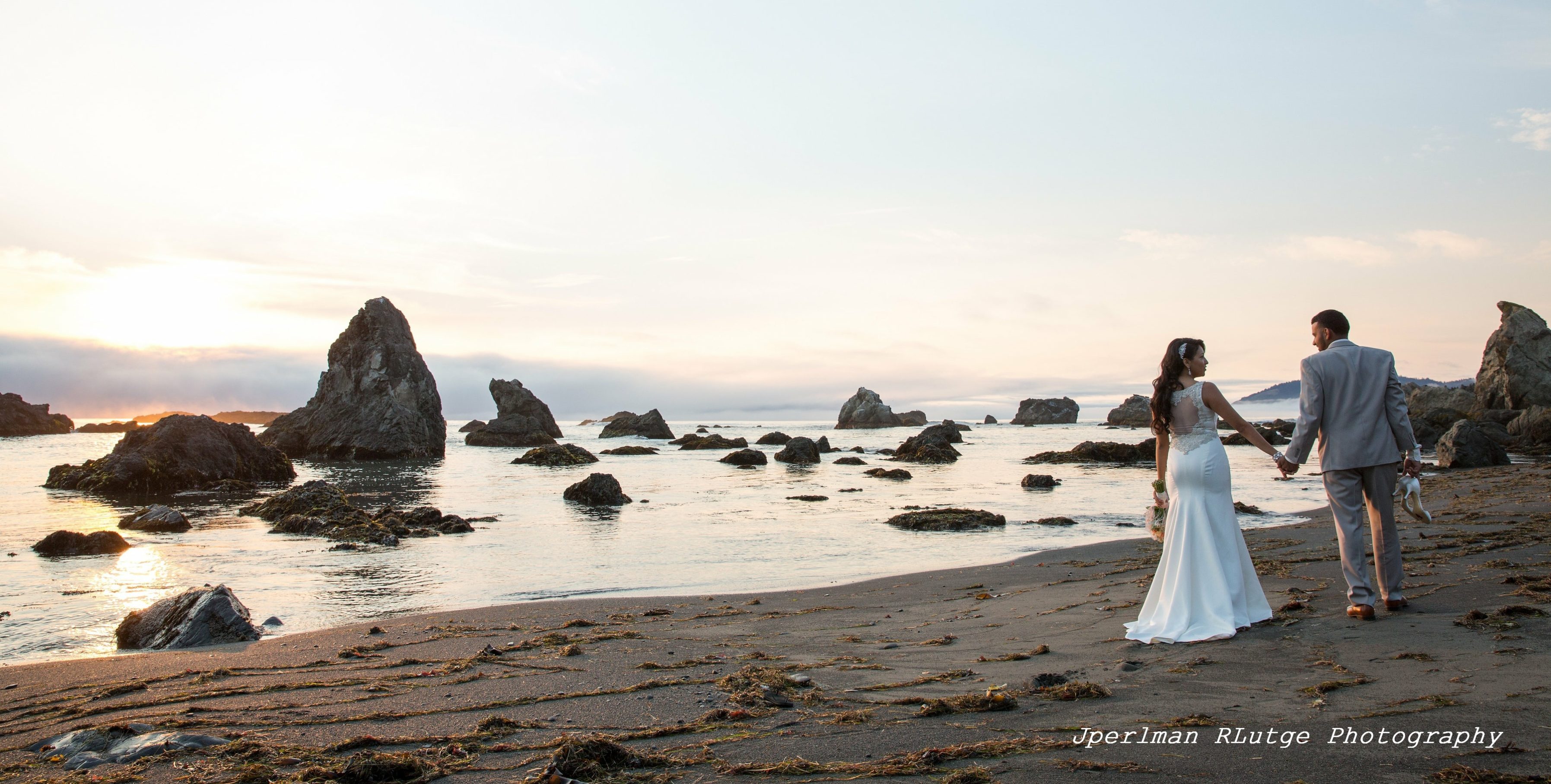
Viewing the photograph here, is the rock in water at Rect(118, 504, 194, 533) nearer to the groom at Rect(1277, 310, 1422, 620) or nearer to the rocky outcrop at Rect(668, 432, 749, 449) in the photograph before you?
the groom at Rect(1277, 310, 1422, 620)

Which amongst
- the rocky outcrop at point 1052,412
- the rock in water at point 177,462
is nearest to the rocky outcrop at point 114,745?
the rock in water at point 177,462

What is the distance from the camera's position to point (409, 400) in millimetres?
63312

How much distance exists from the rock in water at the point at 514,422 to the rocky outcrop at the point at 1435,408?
68.2 m

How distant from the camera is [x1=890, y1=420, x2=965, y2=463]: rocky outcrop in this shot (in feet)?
161

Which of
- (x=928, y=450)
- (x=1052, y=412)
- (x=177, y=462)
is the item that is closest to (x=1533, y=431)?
(x=928, y=450)

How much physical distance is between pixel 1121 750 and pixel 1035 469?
125ft

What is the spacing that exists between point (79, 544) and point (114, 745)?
1383 cm

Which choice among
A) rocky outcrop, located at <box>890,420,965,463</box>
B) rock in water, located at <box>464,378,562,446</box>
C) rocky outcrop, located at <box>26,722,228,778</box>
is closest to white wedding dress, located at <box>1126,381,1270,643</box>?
rocky outcrop, located at <box>26,722,228,778</box>

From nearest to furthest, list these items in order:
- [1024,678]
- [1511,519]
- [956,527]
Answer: [1024,678] → [1511,519] → [956,527]

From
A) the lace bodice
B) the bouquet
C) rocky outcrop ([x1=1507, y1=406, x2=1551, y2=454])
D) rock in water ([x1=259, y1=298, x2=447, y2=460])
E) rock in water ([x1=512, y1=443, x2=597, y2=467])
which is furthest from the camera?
rock in water ([x1=259, y1=298, x2=447, y2=460])

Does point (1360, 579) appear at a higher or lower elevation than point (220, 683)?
higher

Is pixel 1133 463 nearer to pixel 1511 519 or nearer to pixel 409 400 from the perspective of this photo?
pixel 1511 519

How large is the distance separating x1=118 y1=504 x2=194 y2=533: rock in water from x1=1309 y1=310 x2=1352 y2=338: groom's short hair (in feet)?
73.3

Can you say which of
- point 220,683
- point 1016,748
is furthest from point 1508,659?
point 220,683
